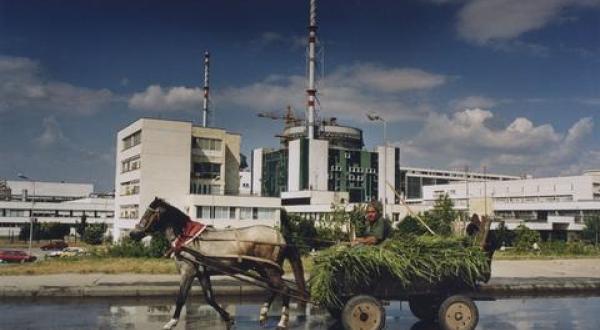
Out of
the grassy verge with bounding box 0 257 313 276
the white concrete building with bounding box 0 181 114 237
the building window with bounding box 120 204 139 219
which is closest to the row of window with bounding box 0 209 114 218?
the white concrete building with bounding box 0 181 114 237

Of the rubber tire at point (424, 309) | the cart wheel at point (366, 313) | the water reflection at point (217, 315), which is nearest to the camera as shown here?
the cart wheel at point (366, 313)

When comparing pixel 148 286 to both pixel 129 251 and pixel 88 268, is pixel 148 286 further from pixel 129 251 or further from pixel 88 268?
pixel 129 251

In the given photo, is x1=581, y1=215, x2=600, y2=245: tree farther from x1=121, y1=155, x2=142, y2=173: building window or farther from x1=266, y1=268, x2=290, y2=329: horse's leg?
x1=266, y1=268, x2=290, y2=329: horse's leg

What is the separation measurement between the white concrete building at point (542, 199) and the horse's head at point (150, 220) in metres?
52.6

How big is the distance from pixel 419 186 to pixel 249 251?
14893 centimetres

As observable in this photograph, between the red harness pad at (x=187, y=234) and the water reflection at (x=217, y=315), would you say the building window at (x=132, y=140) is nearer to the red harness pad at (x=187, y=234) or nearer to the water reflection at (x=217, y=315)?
the water reflection at (x=217, y=315)

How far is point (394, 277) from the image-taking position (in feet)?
30.3

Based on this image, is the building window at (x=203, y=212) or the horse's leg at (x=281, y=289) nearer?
the horse's leg at (x=281, y=289)

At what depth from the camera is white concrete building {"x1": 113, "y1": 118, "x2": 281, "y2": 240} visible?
216ft

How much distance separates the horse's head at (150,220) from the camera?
9.21 metres

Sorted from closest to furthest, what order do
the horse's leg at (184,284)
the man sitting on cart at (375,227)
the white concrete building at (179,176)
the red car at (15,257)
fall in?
the horse's leg at (184,284), the man sitting on cart at (375,227), the red car at (15,257), the white concrete building at (179,176)

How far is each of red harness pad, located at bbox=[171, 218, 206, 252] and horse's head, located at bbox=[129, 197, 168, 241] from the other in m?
0.46

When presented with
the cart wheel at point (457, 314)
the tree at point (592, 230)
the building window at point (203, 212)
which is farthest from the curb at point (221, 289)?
the building window at point (203, 212)

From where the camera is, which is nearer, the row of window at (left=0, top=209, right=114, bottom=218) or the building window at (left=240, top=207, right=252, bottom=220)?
the building window at (left=240, top=207, right=252, bottom=220)
